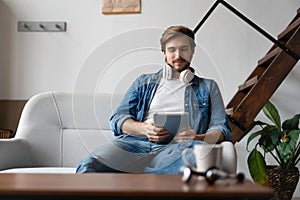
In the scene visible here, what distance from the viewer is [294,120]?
3.22m

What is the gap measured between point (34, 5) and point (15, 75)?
0.54 metres

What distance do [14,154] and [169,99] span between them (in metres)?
0.91

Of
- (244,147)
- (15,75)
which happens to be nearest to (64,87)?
(15,75)

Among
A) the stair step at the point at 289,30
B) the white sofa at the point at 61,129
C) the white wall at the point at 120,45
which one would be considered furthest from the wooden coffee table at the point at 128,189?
the white wall at the point at 120,45

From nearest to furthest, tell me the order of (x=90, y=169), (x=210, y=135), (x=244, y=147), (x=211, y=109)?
(x=90, y=169), (x=210, y=135), (x=211, y=109), (x=244, y=147)

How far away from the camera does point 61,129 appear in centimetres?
289

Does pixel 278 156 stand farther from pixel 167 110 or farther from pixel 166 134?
pixel 166 134

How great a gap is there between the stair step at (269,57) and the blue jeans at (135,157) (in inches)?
48.0

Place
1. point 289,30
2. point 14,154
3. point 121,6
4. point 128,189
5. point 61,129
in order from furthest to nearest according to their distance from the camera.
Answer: point 121,6
point 289,30
point 61,129
point 14,154
point 128,189

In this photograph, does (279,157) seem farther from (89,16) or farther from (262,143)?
(89,16)

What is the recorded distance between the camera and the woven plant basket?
122 inches

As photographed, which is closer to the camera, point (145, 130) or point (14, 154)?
point (145, 130)

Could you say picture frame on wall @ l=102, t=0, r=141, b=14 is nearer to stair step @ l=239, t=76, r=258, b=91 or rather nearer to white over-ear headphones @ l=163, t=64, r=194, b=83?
stair step @ l=239, t=76, r=258, b=91

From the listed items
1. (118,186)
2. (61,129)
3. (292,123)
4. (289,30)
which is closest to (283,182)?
(292,123)
